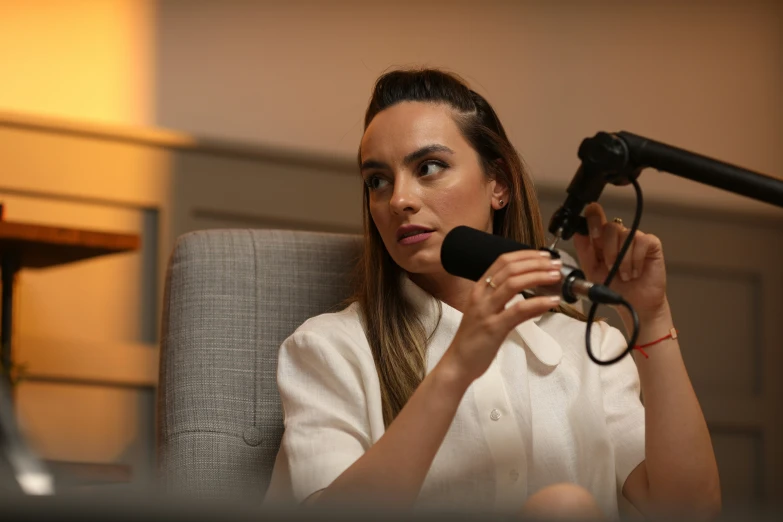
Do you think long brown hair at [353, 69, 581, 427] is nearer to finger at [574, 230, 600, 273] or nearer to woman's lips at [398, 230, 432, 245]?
woman's lips at [398, 230, 432, 245]

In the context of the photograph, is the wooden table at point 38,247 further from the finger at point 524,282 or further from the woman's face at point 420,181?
the finger at point 524,282

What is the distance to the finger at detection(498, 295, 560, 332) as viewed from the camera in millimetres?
1005

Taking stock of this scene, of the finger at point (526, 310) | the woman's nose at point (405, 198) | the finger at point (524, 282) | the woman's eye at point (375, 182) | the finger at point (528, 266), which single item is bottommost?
the finger at point (526, 310)

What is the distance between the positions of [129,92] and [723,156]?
1.75 m

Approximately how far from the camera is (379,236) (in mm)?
1477

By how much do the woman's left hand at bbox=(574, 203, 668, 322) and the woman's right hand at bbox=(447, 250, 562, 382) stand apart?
0.82 feet

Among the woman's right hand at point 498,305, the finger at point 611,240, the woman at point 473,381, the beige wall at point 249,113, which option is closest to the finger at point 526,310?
the woman's right hand at point 498,305

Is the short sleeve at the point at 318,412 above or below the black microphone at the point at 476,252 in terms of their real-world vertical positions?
below

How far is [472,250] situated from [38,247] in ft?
3.82

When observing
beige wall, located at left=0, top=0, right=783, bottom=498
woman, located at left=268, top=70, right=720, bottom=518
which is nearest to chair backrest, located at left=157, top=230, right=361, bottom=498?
woman, located at left=268, top=70, right=720, bottom=518

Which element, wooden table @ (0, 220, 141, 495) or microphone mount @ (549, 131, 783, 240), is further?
wooden table @ (0, 220, 141, 495)

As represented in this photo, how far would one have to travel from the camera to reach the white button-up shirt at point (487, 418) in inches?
48.6

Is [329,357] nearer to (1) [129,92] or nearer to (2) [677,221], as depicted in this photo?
(1) [129,92]

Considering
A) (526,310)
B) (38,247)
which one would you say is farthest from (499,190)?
(38,247)
